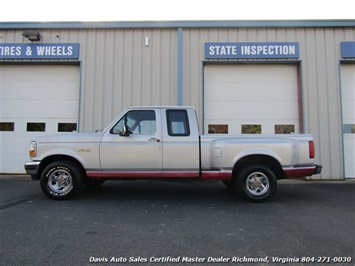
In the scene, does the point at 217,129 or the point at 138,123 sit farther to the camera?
the point at 217,129

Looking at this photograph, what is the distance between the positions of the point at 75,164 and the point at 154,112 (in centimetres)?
202

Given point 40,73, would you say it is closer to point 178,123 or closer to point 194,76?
point 194,76

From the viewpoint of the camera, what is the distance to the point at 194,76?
9031 mm

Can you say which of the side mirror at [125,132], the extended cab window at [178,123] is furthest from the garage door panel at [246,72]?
the side mirror at [125,132]

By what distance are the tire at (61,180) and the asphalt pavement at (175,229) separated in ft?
0.63

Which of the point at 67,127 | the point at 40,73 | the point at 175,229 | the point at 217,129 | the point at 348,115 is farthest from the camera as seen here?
the point at 40,73

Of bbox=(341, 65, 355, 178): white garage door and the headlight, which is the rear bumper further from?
the headlight

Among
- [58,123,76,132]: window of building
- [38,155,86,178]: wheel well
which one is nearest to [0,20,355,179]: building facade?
[58,123,76,132]: window of building

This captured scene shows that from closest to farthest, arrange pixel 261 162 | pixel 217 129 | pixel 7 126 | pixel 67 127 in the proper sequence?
pixel 261 162
pixel 217 129
pixel 67 127
pixel 7 126

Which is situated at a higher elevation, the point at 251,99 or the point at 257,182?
the point at 251,99

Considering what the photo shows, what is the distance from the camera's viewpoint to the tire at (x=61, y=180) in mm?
5227

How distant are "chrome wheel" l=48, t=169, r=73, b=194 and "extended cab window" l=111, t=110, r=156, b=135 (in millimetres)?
1336

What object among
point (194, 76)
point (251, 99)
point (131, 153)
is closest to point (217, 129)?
point (251, 99)

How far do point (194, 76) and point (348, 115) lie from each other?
571 cm
